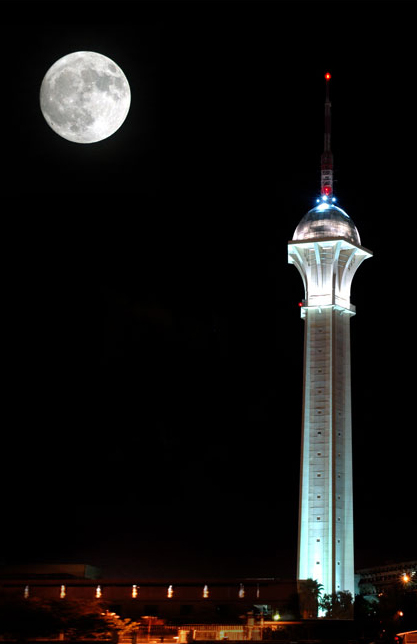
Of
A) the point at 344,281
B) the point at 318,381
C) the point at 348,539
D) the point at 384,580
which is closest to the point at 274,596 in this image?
the point at 348,539

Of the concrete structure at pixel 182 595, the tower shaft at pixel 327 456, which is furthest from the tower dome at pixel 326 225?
the concrete structure at pixel 182 595

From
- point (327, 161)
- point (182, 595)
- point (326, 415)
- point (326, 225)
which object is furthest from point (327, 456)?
point (327, 161)

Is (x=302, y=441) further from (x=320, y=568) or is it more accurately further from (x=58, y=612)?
(x=58, y=612)

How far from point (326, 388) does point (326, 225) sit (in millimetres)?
17351

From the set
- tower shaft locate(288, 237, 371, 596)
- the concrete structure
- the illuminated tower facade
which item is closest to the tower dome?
the illuminated tower facade

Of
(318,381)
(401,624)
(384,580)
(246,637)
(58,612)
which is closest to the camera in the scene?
(58,612)

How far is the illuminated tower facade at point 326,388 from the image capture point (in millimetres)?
99625

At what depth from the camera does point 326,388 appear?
104875 mm

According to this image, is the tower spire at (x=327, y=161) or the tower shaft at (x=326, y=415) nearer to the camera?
the tower shaft at (x=326, y=415)

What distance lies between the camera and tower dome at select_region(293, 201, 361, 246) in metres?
110

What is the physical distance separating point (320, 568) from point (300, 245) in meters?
32.3

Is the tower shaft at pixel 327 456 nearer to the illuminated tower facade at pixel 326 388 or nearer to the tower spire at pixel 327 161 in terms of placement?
the illuminated tower facade at pixel 326 388

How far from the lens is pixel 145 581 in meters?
91.2

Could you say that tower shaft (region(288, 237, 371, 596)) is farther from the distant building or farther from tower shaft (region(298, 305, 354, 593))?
the distant building
